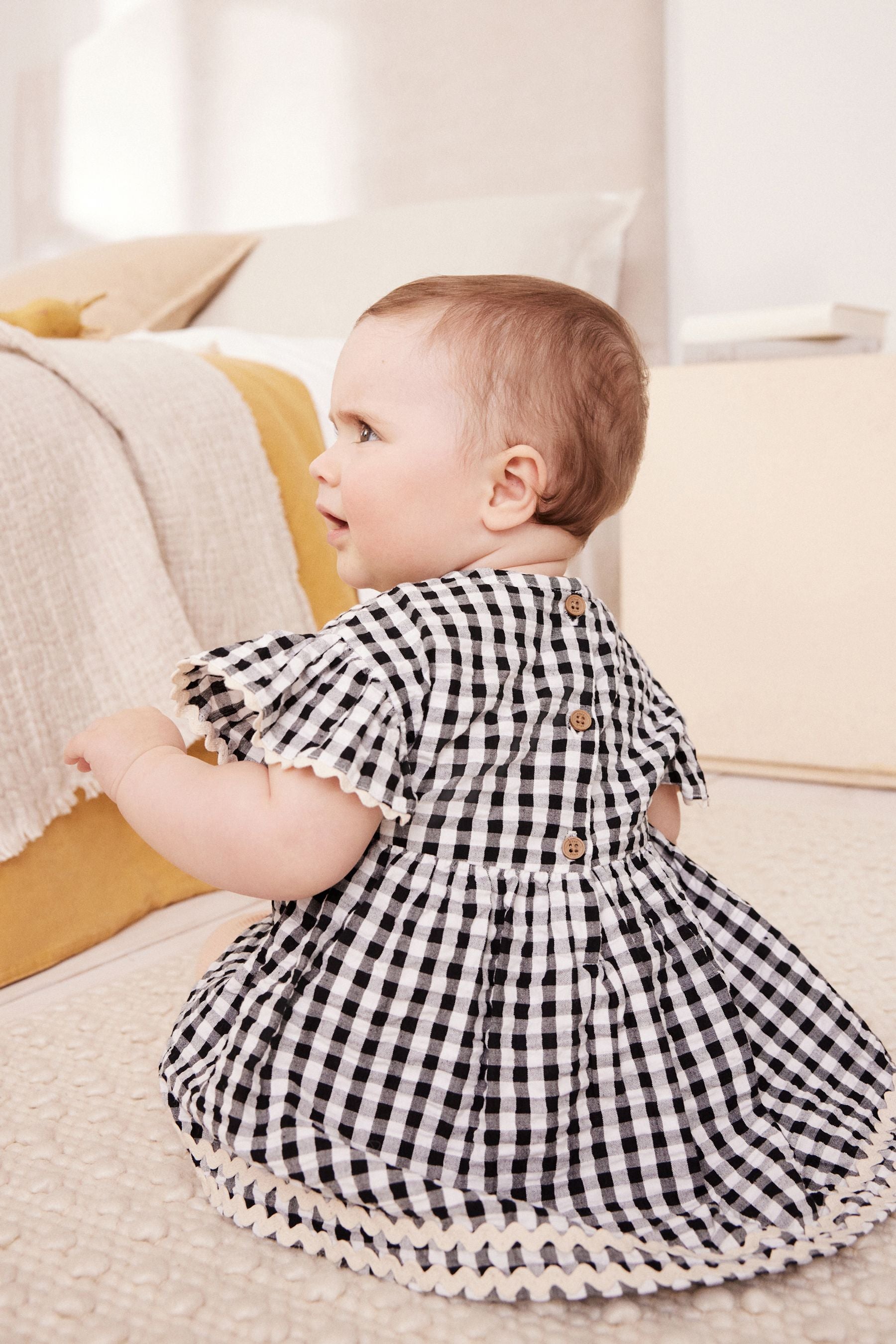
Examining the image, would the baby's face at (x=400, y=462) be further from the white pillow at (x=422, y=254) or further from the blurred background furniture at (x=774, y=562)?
the white pillow at (x=422, y=254)

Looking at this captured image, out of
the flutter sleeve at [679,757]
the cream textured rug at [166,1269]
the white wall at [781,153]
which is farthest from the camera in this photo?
the white wall at [781,153]

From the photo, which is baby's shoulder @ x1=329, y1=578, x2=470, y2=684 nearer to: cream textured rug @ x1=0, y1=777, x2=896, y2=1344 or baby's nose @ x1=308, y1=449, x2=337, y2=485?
baby's nose @ x1=308, y1=449, x2=337, y2=485

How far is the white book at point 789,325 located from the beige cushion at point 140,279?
3.15ft

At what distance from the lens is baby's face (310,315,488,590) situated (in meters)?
0.69

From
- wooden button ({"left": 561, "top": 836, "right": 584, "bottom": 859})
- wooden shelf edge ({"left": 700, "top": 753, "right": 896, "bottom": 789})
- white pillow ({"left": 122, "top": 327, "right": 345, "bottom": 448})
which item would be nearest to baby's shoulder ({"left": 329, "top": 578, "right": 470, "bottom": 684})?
wooden button ({"left": 561, "top": 836, "right": 584, "bottom": 859})

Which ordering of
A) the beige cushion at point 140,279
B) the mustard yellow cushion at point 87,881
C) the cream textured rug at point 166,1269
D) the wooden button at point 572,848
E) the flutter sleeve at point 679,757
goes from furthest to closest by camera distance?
1. the beige cushion at point 140,279
2. the mustard yellow cushion at point 87,881
3. the flutter sleeve at point 679,757
4. the wooden button at point 572,848
5. the cream textured rug at point 166,1269

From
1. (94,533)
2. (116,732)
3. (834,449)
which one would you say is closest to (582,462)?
(116,732)

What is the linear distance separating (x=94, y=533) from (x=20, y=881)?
0.34 metres

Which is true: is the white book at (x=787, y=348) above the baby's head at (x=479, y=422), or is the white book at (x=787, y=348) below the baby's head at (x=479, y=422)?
below

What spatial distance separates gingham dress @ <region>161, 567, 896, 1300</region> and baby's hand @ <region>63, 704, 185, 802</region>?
3cm

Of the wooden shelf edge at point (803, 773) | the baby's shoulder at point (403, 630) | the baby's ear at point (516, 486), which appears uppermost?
the baby's ear at point (516, 486)

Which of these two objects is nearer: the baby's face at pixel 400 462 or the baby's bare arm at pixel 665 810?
the baby's face at pixel 400 462

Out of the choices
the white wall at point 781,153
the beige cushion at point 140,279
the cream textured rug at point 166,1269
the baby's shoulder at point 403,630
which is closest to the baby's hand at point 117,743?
the baby's shoulder at point 403,630

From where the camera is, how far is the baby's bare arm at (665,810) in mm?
817
